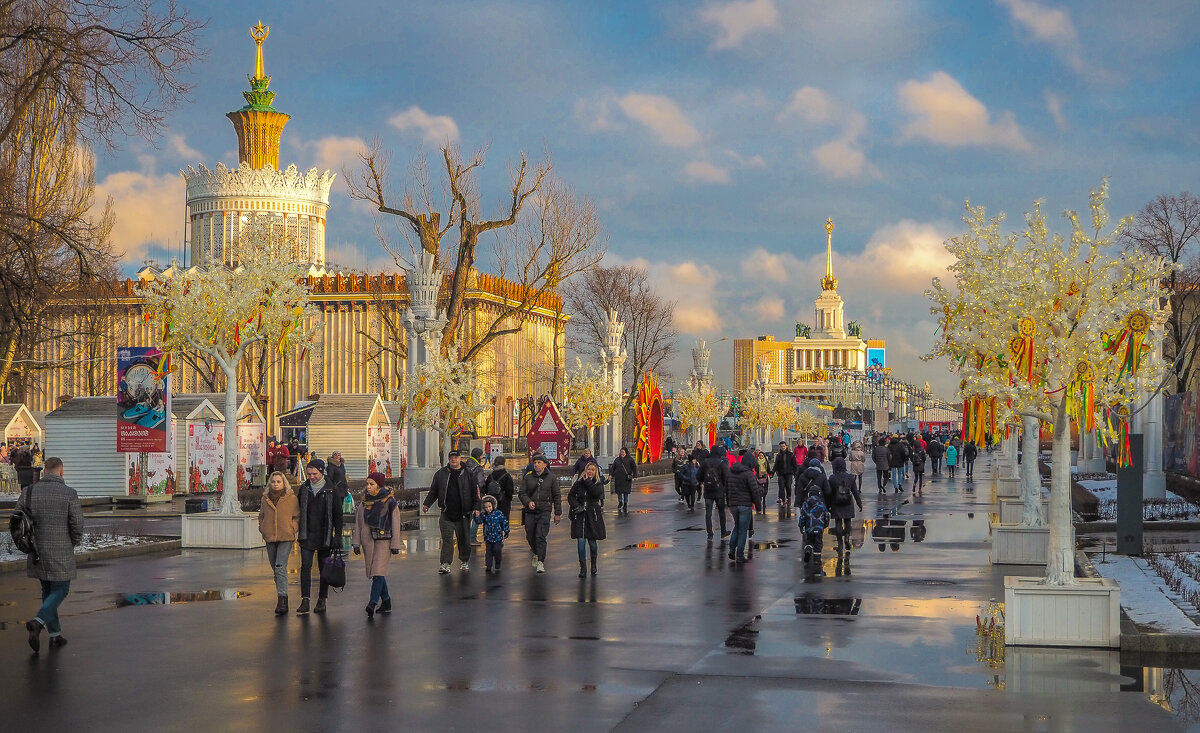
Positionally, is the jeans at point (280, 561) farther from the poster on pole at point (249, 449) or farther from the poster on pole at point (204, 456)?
the poster on pole at point (249, 449)

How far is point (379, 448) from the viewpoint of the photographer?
4369 centimetres

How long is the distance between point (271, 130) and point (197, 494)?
246ft

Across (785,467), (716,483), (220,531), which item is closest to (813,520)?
(716,483)

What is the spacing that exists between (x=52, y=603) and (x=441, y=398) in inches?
942

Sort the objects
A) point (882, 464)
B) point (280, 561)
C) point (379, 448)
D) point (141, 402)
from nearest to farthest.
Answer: point (280, 561), point (141, 402), point (882, 464), point (379, 448)

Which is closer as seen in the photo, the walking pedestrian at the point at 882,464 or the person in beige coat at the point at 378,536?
the person in beige coat at the point at 378,536

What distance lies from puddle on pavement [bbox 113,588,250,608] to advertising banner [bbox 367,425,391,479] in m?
25.5

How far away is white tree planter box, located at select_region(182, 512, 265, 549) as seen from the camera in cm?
2184

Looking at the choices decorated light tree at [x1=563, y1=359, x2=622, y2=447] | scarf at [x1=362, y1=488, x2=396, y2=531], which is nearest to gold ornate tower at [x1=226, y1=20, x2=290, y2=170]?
decorated light tree at [x1=563, y1=359, x2=622, y2=447]

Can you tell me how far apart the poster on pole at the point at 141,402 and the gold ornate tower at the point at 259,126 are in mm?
73876

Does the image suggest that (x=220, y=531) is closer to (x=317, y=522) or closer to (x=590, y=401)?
(x=317, y=522)

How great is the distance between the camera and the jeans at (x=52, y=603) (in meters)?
12.0

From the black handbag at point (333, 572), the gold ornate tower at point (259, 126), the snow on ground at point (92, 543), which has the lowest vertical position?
the snow on ground at point (92, 543)

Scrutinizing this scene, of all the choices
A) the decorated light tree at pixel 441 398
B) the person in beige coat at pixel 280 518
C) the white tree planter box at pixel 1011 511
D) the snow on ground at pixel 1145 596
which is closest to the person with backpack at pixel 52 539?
the person in beige coat at pixel 280 518
